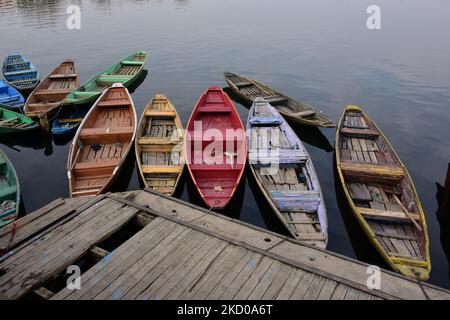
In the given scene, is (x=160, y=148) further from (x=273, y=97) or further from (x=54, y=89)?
(x=54, y=89)

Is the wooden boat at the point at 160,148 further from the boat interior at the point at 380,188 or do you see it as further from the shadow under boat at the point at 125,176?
the boat interior at the point at 380,188

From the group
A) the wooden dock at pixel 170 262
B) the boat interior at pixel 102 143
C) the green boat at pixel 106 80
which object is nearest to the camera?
the wooden dock at pixel 170 262

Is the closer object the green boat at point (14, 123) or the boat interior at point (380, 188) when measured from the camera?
the boat interior at point (380, 188)

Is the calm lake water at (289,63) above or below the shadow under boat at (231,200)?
above

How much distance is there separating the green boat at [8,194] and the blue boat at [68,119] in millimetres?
3725

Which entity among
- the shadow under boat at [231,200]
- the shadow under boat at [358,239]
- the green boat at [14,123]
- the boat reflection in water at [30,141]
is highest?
the green boat at [14,123]

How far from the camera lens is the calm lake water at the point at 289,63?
12.8 meters

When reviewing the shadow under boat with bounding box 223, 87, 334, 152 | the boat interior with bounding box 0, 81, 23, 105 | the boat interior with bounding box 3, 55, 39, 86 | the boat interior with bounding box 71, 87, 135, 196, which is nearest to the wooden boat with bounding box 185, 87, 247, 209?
the boat interior with bounding box 71, 87, 135, 196

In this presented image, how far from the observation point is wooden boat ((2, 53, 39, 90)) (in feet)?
69.4

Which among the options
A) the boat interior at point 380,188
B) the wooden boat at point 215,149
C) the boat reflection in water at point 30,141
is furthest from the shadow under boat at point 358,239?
the boat reflection in water at point 30,141

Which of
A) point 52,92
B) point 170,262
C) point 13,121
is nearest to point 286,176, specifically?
point 170,262

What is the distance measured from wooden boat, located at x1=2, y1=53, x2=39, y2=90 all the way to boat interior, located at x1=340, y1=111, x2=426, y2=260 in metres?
21.2

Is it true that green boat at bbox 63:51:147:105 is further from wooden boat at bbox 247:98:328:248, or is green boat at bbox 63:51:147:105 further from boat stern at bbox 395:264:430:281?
boat stern at bbox 395:264:430:281
